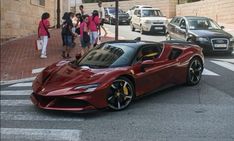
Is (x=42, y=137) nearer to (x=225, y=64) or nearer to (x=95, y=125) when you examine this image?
(x=95, y=125)

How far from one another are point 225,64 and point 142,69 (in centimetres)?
617

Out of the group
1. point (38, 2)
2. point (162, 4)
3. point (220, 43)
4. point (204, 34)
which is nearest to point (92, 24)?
point (204, 34)

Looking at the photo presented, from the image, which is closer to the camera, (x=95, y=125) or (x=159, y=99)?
(x=95, y=125)

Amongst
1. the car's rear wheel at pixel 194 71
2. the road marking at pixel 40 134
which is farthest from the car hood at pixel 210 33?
the road marking at pixel 40 134

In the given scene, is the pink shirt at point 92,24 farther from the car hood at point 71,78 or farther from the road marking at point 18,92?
the car hood at point 71,78

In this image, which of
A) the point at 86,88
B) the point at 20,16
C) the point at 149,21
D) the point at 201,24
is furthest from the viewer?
the point at 149,21

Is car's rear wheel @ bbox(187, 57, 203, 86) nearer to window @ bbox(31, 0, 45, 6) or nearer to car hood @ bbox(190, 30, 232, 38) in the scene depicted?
car hood @ bbox(190, 30, 232, 38)

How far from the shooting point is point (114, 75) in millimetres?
8344

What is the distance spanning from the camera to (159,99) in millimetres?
9398

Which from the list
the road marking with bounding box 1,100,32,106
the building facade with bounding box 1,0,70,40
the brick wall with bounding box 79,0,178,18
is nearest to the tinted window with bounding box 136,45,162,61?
the road marking with bounding box 1,100,32,106

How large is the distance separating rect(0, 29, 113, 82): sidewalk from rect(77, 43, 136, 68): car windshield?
3.95 metres

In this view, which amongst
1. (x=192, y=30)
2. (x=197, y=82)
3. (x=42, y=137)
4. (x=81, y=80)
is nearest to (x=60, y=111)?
(x=81, y=80)

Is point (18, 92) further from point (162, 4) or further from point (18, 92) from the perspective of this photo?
point (162, 4)

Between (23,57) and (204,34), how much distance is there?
6.64m
